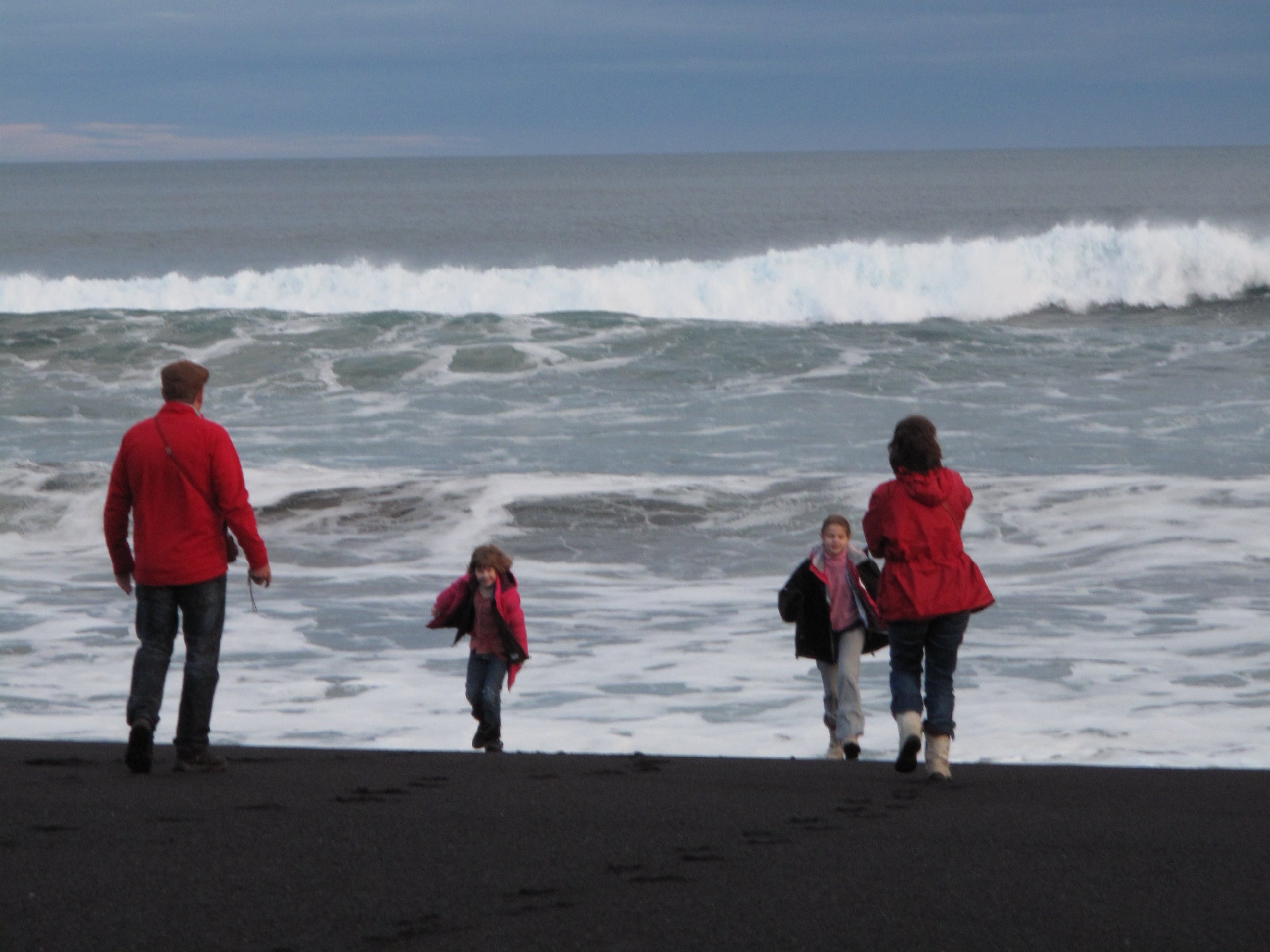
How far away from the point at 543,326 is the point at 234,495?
2216 centimetres

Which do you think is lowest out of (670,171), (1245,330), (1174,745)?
(1174,745)

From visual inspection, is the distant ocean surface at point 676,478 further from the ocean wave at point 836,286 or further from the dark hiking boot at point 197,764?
the dark hiking boot at point 197,764

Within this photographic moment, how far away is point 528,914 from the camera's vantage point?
374cm

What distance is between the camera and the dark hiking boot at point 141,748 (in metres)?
5.27

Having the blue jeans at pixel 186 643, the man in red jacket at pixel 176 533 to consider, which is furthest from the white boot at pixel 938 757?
the blue jeans at pixel 186 643

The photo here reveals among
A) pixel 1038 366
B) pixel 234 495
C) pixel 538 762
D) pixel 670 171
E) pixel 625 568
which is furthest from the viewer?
pixel 670 171

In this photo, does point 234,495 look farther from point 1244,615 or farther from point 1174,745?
point 1244,615

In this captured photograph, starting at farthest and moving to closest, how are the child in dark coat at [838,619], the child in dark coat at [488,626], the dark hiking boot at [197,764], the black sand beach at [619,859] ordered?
the child in dark coat at [488,626]
the child in dark coat at [838,619]
the dark hiking boot at [197,764]
the black sand beach at [619,859]

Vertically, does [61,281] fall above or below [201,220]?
below

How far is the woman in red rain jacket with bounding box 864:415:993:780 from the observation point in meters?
5.26

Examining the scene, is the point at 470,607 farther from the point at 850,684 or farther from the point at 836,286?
the point at 836,286

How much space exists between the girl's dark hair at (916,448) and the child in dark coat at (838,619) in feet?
3.60

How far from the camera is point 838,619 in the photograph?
6512 mm

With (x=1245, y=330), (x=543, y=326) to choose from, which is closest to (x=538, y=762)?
(x=543, y=326)
